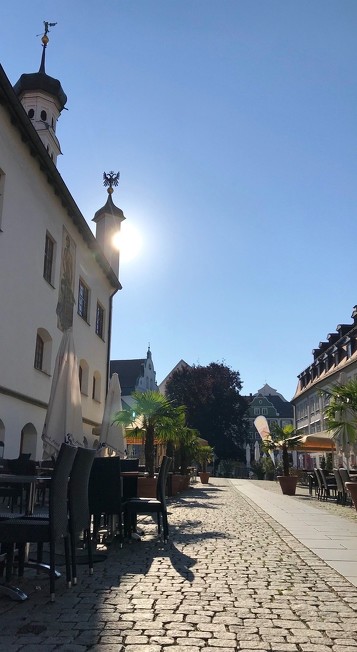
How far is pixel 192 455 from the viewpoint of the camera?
79.2 feet

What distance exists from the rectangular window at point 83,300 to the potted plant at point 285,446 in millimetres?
→ 8854

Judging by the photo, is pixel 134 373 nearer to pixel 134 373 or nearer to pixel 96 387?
pixel 134 373

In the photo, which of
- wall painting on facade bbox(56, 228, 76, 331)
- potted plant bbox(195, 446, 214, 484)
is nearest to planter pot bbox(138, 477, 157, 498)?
wall painting on facade bbox(56, 228, 76, 331)

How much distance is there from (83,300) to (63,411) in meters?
12.4

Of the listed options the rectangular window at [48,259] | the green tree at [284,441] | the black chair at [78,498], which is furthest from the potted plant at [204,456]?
the black chair at [78,498]

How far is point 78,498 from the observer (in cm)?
558

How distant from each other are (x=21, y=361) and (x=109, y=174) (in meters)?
20.0

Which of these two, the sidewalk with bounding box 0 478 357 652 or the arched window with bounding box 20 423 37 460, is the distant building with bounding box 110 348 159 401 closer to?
the arched window with bounding box 20 423 37 460

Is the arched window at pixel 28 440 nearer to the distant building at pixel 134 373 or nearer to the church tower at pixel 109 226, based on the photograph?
the church tower at pixel 109 226

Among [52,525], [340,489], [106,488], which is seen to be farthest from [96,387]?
[52,525]

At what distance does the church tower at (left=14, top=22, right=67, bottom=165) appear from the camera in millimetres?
31281

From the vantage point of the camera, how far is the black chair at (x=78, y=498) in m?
5.29

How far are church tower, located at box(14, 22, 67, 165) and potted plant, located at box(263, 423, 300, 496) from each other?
61.7 feet

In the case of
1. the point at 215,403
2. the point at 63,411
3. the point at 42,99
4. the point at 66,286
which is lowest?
the point at 63,411
